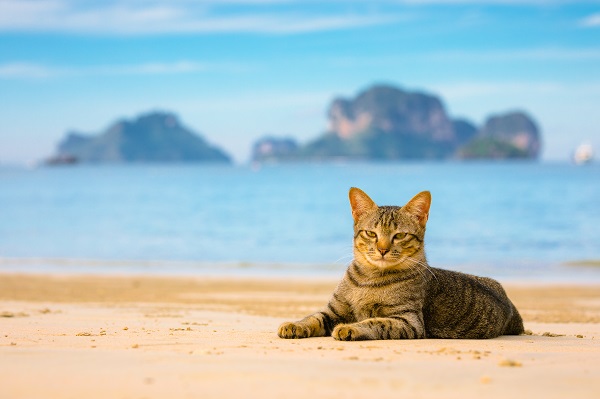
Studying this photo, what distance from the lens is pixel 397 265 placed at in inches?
272

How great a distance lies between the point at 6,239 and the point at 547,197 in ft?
122

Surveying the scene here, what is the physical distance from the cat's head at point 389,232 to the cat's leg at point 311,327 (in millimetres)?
581

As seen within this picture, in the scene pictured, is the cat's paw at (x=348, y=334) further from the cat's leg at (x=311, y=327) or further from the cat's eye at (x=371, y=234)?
the cat's eye at (x=371, y=234)

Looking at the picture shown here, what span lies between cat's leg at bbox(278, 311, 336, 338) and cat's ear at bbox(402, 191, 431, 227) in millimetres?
1133

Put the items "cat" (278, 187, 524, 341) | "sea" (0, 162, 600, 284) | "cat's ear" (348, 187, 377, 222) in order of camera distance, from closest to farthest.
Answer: "cat" (278, 187, 524, 341), "cat's ear" (348, 187, 377, 222), "sea" (0, 162, 600, 284)

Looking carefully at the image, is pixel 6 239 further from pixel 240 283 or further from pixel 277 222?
pixel 240 283

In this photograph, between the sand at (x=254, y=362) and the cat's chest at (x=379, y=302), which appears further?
the cat's chest at (x=379, y=302)

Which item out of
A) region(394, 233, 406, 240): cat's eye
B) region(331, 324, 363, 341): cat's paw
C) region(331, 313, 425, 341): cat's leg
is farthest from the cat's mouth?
region(331, 324, 363, 341): cat's paw

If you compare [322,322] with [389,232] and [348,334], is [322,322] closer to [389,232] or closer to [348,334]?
[348,334]

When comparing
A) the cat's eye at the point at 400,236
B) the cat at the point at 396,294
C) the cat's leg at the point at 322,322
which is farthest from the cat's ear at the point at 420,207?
the cat's leg at the point at 322,322

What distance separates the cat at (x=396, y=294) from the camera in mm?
6754

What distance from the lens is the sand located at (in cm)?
463

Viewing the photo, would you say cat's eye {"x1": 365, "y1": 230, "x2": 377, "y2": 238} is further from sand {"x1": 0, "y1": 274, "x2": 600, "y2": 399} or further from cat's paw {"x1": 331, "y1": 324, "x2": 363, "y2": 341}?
sand {"x1": 0, "y1": 274, "x2": 600, "y2": 399}

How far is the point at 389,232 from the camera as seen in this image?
6.75m
